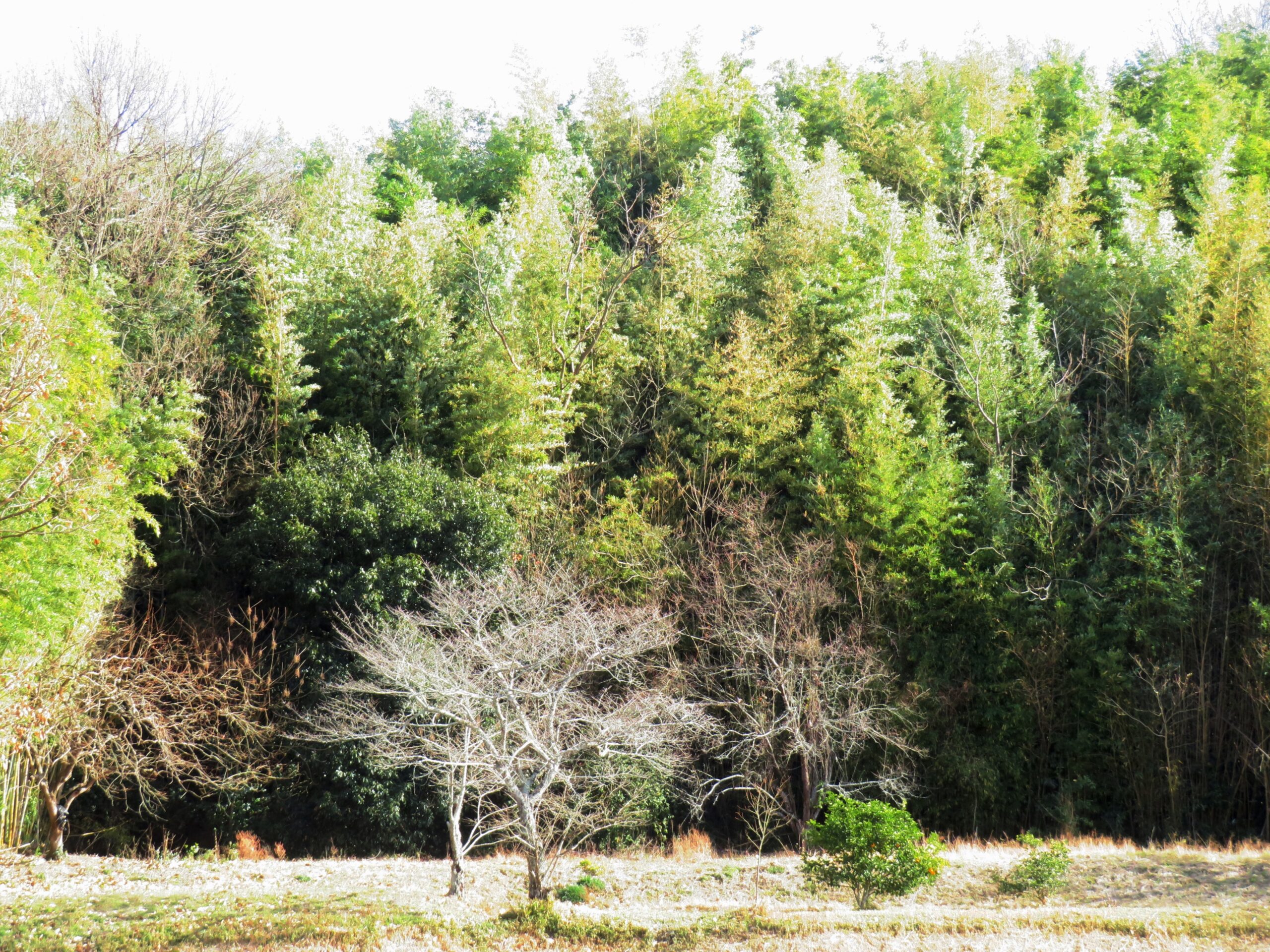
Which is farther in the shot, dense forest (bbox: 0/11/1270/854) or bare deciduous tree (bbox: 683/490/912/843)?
bare deciduous tree (bbox: 683/490/912/843)

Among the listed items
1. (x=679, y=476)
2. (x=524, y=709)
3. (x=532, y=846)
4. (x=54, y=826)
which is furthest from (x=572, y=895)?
(x=679, y=476)

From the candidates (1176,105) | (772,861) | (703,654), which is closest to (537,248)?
(703,654)

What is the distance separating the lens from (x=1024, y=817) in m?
17.3

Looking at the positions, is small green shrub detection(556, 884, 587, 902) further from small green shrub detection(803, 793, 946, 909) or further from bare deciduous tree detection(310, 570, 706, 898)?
small green shrub detection(803, 793, 946, 909)

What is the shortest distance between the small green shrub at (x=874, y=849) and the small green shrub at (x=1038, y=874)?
165cm

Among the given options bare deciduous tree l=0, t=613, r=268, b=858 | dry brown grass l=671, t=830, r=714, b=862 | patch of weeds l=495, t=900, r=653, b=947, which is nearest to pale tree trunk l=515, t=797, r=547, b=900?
patch of weeds l=495, t=900, r=653, b=947

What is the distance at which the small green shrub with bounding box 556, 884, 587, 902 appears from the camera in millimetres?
11883

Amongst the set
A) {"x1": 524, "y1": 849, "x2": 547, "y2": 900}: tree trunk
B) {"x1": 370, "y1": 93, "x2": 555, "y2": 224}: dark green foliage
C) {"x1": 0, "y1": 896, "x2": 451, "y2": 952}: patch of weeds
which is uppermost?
{"x1": 370, "y1": 93, "x2": 555, "y2": 224}: dark green foliage

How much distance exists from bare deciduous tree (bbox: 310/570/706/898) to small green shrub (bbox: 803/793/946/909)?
7.24ft

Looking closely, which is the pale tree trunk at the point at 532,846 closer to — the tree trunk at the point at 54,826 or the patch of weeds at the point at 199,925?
the patch of weeds at the point at 199,925

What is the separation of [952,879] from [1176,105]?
24.0m

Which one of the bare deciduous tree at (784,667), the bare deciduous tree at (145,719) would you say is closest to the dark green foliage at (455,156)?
the bare deciduous tree at (784,667)

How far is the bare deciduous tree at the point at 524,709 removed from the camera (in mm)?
10695

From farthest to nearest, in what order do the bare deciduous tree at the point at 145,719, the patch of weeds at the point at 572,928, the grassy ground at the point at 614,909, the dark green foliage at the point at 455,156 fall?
the dark green foliage at the point at 455,156
the bare deciduous tree at the point at 145,719
the patch of weeds at the point at 572,928
the grassy ground at the point at 614,909
